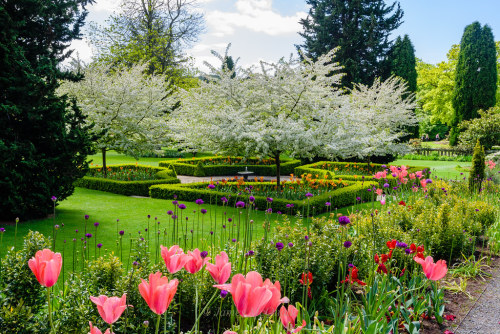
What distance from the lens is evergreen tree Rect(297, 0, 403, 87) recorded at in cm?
2684

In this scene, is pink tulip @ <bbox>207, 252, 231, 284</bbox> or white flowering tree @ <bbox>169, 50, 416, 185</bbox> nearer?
pink tulip @ <bbox>207, 252, 231, 284</bbox>

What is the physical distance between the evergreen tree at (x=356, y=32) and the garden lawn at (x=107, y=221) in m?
19.8

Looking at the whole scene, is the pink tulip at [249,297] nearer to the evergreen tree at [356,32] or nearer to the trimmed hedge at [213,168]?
the trimmed hedge at [213,168]

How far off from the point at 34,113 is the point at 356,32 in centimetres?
2366

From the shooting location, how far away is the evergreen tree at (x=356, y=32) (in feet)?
88.1

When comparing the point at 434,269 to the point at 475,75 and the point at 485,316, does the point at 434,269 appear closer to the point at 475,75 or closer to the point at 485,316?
the point at 485,316

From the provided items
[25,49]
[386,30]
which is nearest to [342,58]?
[386,30]

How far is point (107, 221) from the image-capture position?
310 inches

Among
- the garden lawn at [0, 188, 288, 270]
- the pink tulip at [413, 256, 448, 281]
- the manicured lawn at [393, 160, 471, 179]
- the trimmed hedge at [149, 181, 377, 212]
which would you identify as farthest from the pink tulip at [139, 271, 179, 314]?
the manicured lawn at [393, 160, 471, 179]

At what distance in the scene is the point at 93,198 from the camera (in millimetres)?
10977

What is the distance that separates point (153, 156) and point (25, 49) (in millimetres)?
19963

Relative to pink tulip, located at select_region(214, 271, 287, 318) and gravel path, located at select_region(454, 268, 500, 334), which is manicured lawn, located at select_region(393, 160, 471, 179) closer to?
gravel path, located at select_region(454, 268, 500, 334)

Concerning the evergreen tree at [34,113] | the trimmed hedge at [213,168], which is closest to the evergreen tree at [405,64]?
the trimmed hedge at [213,168]

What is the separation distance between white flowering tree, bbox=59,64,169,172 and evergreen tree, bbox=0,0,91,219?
536 cm
